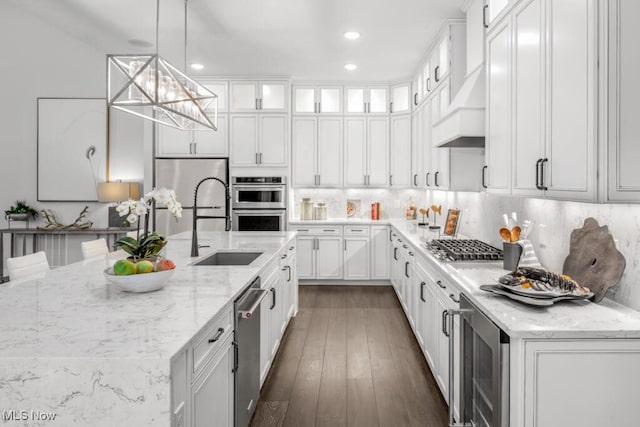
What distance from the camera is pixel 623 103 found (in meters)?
Result: 1.45

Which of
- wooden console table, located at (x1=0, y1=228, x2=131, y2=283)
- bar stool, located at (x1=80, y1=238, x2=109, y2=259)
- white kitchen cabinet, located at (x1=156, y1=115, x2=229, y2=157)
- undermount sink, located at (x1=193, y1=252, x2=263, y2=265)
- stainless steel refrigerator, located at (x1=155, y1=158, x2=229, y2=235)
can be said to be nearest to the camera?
bar stool, located at (x1=80, y1=238, x2=109, y2=259)

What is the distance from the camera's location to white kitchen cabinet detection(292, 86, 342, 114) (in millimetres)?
6059

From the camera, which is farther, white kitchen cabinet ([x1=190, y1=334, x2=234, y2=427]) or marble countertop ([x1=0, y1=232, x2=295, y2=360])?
white kitchen cabinet ([x1=190, y1=334, x2=234, y2=427])

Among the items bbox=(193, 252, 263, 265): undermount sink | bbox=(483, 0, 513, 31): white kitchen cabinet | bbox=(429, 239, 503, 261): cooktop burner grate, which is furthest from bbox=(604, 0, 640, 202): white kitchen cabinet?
bbox=(193, 252, 263, 265): undermount sink

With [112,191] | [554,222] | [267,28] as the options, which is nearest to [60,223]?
[112,191]

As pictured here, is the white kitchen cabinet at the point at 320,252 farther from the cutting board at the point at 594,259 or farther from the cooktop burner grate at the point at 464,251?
the cutting board at the point at 594,259

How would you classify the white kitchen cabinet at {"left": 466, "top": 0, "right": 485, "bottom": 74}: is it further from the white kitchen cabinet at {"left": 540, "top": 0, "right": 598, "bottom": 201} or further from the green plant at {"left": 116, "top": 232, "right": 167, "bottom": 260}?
the green plant at {"left": 116, "top": 232, "right": 167, "bottom": 260}

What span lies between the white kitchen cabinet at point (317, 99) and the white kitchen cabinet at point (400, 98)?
77 cm

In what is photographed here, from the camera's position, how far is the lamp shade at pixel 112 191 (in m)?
5.13

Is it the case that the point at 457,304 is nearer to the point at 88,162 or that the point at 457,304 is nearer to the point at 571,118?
the point at 571,118

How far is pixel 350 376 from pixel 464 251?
121 centimetres

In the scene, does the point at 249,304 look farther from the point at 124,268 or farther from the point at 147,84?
the point at 147,84

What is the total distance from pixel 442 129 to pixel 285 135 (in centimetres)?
299

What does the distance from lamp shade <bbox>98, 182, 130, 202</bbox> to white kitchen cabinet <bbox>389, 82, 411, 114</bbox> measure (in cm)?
377
